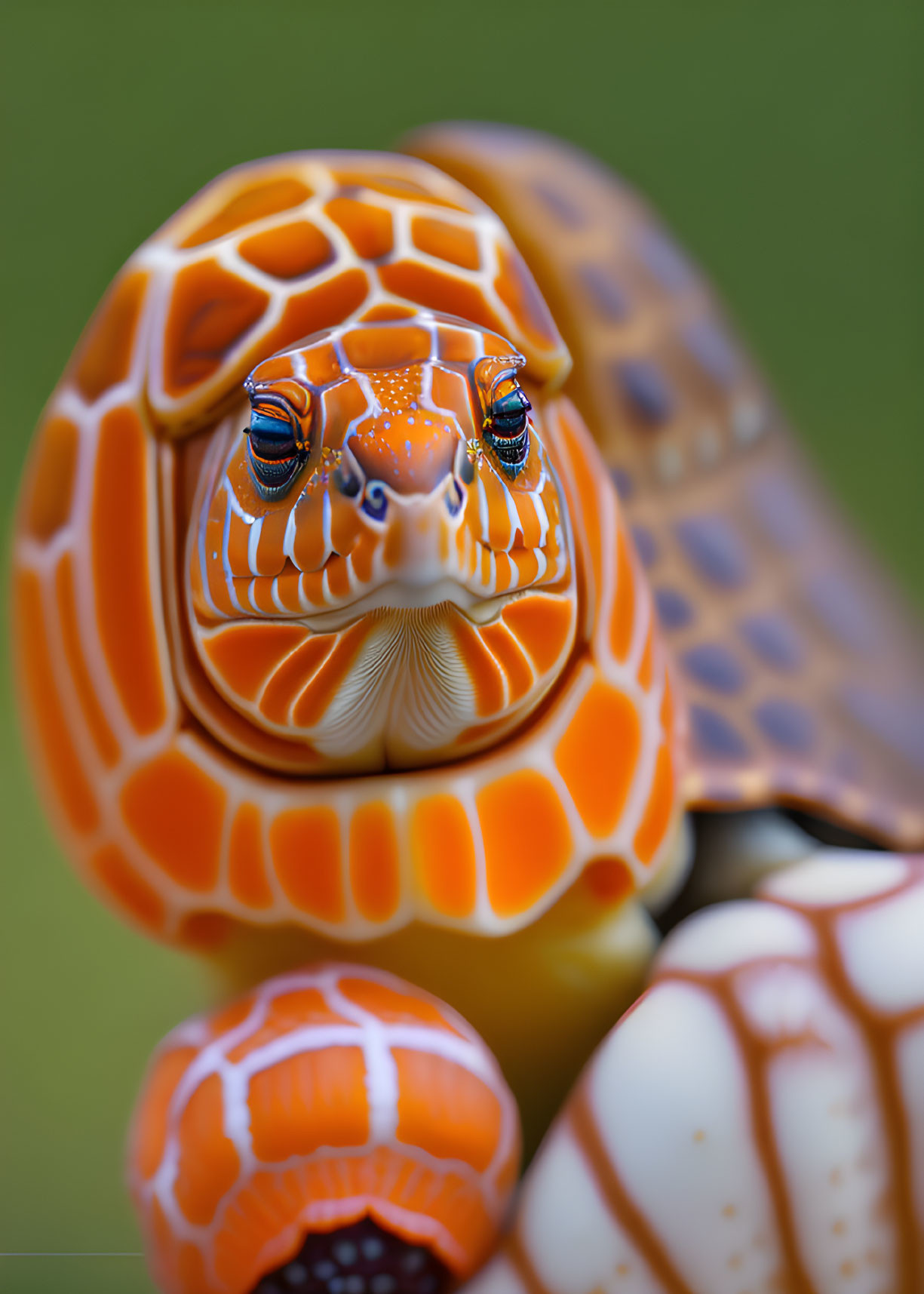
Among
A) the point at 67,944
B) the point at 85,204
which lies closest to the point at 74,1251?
the point at 67,944

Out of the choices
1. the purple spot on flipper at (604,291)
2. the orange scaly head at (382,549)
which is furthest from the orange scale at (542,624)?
the purple spot on flipper at (604,291)

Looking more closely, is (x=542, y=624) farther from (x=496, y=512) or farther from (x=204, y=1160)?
(x=204, y=1160)

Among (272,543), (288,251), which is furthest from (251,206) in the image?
(272,543)

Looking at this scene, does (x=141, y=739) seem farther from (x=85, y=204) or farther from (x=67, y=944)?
(x=85, y=204)

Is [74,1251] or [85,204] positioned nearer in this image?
[74,1251]

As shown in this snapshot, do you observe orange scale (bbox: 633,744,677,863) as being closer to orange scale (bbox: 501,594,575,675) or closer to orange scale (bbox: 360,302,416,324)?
orange scale (bbox: 501,594,575,675)

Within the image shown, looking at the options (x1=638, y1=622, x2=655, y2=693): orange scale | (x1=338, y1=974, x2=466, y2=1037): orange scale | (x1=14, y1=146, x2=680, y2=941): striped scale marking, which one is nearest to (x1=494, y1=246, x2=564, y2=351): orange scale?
(x1=14, y1=146, x2=680, y2=941): striped scale marking

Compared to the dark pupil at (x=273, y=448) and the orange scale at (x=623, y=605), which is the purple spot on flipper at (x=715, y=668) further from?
the dark pupil at (x=273, y=448)
